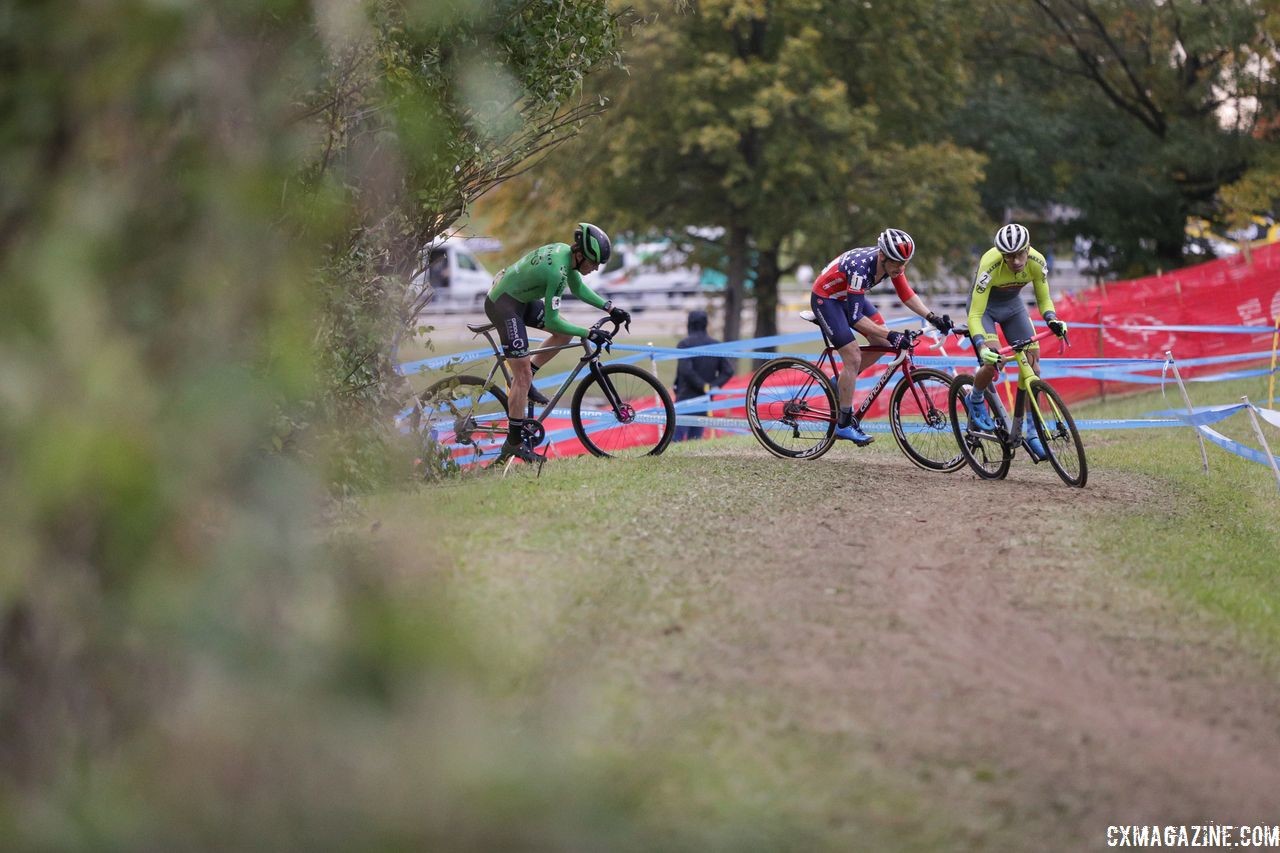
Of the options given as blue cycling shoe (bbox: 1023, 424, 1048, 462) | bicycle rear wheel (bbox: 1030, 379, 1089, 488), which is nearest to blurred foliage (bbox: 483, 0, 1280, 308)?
blue cycling shoe (bbox: 1023, 424, 1048, 462)

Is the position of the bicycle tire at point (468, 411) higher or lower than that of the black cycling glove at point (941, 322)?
lower

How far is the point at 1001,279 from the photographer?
11.5 m

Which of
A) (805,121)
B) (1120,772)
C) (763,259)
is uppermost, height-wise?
(805,121)

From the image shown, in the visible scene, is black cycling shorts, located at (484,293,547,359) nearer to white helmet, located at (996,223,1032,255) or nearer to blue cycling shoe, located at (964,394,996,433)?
blue cycling shoe, located at (964,394,996,433)

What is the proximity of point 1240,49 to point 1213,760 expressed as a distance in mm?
30501

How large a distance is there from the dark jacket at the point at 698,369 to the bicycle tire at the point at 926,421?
16.4 ft

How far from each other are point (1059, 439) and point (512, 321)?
14.2 feet

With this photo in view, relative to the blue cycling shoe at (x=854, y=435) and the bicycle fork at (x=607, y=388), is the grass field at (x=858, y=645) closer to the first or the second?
the blue cycling shoe at (x=854, y=435)

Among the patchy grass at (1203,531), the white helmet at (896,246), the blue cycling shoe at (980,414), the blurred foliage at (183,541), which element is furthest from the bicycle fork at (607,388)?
the blurred foliage at (183,541)

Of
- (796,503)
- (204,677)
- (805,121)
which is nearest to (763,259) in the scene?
(805,121)

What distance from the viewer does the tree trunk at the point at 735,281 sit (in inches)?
1167

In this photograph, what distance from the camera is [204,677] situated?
2.29 meters

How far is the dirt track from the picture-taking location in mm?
4863

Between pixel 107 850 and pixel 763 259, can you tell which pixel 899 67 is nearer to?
pixel 763 259
